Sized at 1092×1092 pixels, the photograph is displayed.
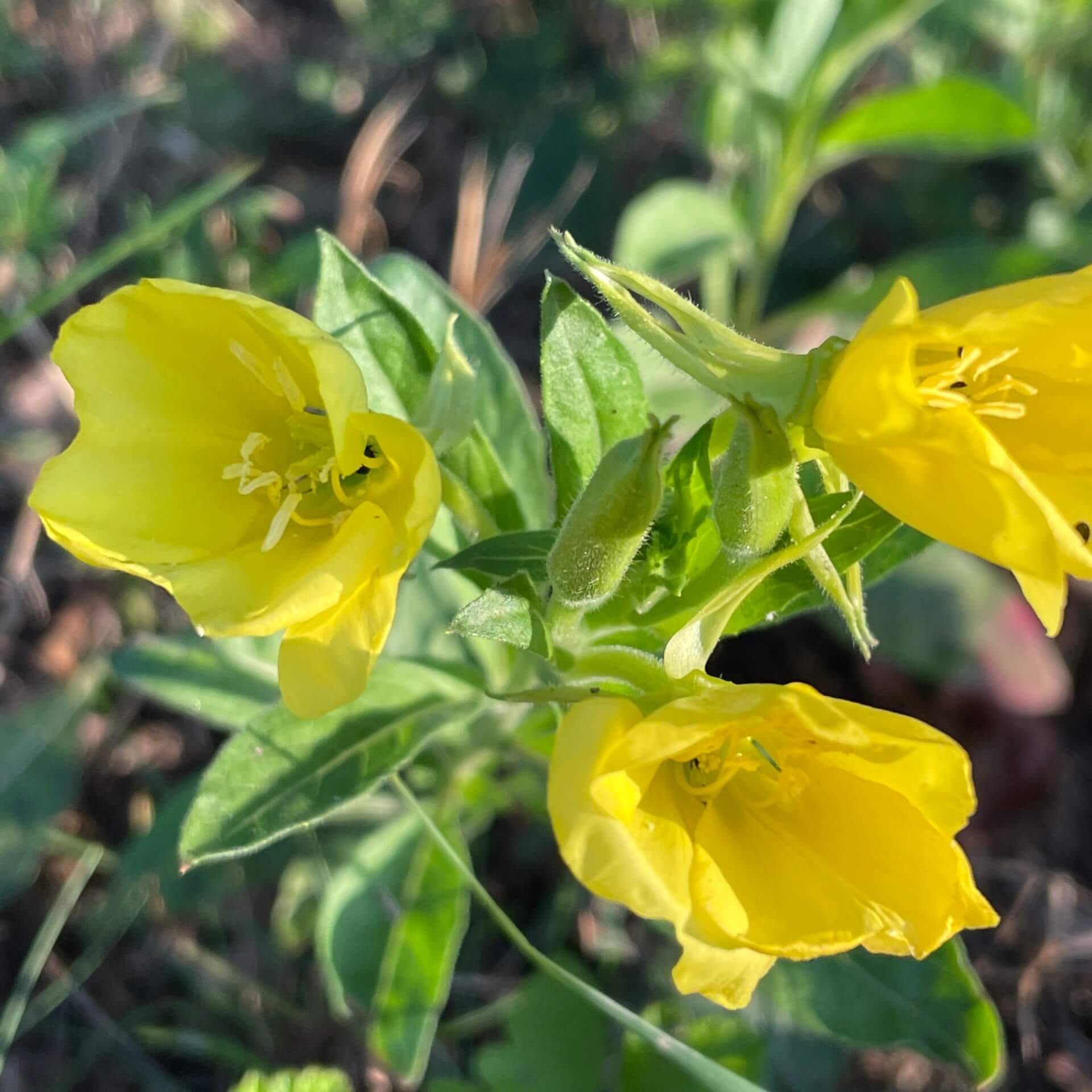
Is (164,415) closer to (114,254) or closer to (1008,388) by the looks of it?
(114,254)

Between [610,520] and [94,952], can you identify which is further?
[94,952]

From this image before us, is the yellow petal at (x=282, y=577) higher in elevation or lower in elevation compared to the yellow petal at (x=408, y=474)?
lower

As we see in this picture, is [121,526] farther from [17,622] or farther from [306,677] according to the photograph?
[17,622]

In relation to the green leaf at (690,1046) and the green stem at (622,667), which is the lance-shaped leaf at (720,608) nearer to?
the green stem at (622,667)

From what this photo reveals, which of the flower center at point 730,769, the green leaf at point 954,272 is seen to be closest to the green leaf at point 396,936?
the flower center at point 730,769

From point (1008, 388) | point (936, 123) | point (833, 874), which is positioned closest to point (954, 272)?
point (936, 123)

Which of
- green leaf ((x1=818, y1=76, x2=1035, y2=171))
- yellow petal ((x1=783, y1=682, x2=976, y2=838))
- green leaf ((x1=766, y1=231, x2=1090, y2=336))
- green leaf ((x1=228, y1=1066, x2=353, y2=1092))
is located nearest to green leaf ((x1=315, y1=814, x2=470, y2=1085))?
green leaf ((x1=228, y1=1066, x2=353, y2=1092))

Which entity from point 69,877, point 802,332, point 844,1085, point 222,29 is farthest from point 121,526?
point 222,29
